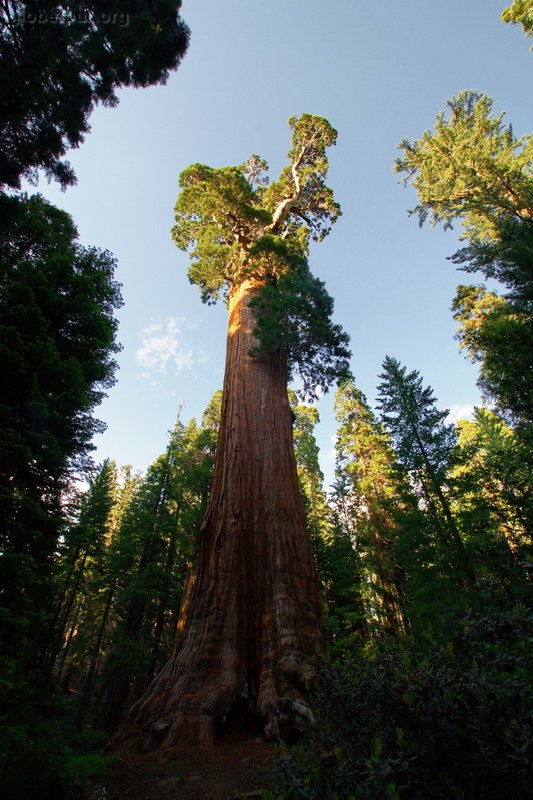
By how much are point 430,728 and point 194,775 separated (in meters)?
3.12

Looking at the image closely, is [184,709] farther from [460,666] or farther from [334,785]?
[460,666]

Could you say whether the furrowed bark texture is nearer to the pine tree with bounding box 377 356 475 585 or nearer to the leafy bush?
the leafy bush

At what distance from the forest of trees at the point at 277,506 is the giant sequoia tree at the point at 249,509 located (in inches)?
1.5

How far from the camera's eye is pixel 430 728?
1785 millimetres

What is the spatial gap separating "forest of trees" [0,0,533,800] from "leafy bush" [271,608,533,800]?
0.01 meters

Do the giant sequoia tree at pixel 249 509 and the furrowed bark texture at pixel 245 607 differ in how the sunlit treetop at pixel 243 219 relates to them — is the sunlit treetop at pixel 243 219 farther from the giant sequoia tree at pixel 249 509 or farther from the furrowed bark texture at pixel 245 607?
the furrowed bark texture at pixel 245 607

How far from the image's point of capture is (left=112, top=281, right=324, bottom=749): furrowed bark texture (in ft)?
14.4

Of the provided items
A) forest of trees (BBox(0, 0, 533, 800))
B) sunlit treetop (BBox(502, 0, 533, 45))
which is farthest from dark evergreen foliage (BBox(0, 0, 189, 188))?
sunlit treetop (BBox(502, 0, 533, 45))

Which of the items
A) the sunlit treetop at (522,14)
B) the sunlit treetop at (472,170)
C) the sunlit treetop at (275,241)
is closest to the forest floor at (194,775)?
the sunlit treetop at (275,241)

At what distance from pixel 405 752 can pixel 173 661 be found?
4.42m

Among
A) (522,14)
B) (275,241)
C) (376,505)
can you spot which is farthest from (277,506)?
(522,14)

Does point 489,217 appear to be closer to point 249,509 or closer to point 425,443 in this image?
point 425,443

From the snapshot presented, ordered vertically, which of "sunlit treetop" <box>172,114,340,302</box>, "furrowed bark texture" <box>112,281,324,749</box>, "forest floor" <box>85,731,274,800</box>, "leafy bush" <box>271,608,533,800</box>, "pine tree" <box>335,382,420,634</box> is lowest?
"forest floor" <box>85,731,274,800</box>

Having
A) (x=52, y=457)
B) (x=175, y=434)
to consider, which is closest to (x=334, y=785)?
(x=52, y=457)
